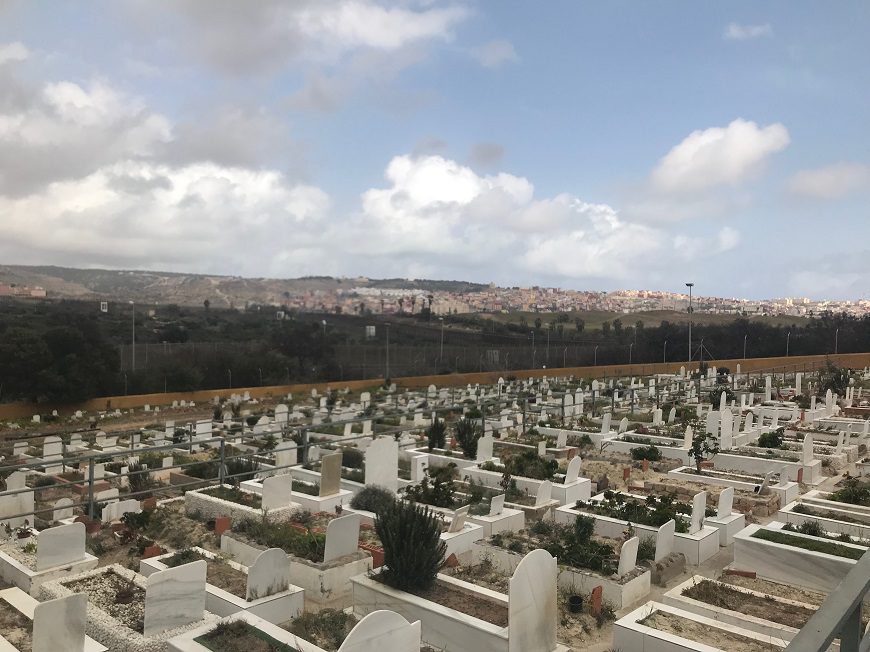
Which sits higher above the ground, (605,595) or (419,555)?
(419,555)

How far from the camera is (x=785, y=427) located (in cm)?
2055

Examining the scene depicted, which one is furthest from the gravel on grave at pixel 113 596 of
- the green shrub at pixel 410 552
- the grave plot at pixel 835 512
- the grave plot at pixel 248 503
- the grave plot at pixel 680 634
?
the grave plot at pixel 835 512

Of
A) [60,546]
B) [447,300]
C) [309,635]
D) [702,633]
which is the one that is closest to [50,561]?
[60,546]

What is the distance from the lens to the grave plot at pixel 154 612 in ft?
19.5

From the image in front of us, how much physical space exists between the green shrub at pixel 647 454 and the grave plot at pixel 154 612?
40.5 feet

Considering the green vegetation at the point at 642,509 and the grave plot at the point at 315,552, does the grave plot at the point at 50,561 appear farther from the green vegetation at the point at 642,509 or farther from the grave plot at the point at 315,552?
the green vegetation at the point at 642,509

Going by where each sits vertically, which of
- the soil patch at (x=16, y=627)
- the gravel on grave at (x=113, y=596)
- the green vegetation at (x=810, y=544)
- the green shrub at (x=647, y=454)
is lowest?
the green shrub at (x=647, y=454)

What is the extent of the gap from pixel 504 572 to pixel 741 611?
285cm

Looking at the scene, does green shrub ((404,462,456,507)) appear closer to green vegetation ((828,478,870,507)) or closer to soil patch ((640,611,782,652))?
soil patch ((640,611,782,652))

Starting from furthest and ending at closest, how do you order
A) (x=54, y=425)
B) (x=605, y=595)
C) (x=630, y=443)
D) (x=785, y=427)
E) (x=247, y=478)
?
(x=54, y=425) < (x=785, y=427) < (x=630, y=443) < (x=247, y=478) < (x=605, y=595)

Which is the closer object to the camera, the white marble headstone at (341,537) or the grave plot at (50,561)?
the grave plot at (50,561)

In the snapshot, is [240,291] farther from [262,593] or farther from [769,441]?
[262,593]

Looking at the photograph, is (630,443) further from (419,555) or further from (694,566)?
(419,555)

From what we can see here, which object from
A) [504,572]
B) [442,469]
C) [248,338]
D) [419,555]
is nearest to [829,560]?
[504,572]
